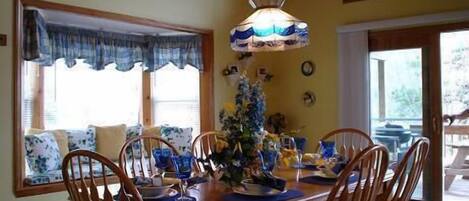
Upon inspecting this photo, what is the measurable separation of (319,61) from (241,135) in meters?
3.54

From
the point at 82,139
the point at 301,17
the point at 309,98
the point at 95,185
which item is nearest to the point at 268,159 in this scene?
the point at 95,185

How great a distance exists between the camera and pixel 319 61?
18.3 ft

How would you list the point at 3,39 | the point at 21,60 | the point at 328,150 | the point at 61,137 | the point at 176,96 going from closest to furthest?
the point at 328,150 < the point at 3,39 < the point at 21,60 < the point at 61,137 < the point at 176,96

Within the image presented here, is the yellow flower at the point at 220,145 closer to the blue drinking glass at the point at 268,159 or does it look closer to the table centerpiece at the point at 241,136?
the table centerpiece at the point at 241,136

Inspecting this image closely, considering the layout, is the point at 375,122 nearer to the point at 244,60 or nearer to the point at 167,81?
the point at 244,60

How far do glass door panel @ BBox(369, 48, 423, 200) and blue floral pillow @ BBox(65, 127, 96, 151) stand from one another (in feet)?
10.9

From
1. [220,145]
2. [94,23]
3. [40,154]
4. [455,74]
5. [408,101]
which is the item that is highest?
[94,23]

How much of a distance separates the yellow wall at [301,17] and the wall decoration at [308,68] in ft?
0.21

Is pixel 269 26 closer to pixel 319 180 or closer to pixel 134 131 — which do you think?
pixel 319 180

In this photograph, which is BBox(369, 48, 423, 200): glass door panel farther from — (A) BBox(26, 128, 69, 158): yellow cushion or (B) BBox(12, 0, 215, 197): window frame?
(A) BBox(26, 128, 69, 158): yellow cushion

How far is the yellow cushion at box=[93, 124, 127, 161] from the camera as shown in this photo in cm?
582

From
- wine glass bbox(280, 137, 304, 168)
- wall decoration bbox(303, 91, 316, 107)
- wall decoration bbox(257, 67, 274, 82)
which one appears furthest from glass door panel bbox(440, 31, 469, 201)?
wine glass bbox(280, 137, 304, 168)

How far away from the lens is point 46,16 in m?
5.43

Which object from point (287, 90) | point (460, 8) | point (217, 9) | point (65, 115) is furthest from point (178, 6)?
point (460, 8)
